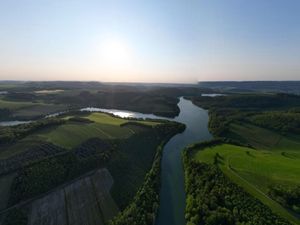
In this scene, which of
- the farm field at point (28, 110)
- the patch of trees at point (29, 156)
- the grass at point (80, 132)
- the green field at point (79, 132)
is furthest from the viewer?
the farm field at point (28, 110)

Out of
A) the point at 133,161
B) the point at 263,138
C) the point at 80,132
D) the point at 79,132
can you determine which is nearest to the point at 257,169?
the point at 133,161

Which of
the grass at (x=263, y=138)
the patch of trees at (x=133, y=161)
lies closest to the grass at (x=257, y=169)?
the grass at (x=263, y=138)

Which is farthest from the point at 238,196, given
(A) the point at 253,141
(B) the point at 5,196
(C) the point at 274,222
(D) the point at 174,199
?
(A) the point at 253,141

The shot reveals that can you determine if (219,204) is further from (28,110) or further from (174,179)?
(28,110)

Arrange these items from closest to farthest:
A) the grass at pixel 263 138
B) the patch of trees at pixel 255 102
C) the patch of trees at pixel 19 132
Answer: the patch of trees at pixel 19 132 < the grass at pixel 263 138 < the patch of trees at pixel 255 102

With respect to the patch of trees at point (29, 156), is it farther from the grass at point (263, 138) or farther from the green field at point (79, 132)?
the grass at point (263, 138)

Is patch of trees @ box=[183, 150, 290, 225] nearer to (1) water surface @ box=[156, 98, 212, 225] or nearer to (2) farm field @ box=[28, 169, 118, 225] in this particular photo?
(1) water surface @ box=[156, 98, 212, 225]
